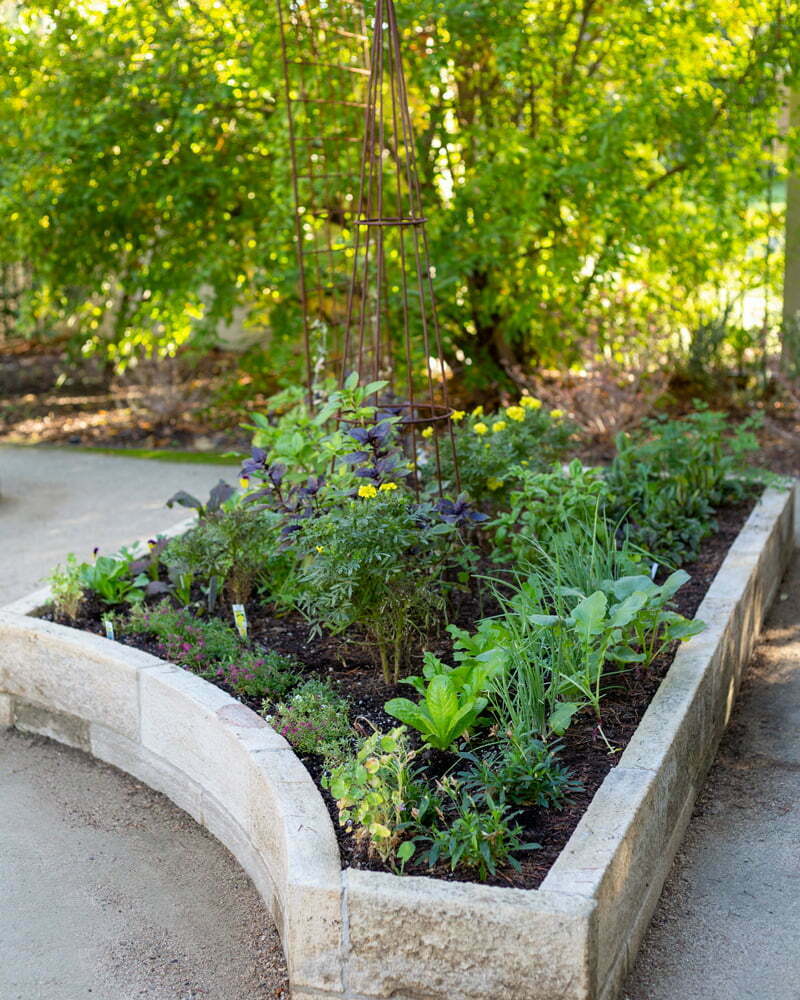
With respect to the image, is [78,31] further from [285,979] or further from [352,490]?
[285,979]

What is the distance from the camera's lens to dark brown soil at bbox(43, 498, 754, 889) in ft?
8.34

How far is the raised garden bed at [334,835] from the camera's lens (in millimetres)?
2264

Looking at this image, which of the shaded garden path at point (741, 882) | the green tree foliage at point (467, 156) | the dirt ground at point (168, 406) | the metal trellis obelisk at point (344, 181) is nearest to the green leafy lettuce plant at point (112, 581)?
the metal trellis obelisk at point (344, 181)

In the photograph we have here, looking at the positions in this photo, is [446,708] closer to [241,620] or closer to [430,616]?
[430,616]

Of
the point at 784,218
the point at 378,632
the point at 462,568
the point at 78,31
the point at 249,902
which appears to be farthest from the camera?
the point at 784,218

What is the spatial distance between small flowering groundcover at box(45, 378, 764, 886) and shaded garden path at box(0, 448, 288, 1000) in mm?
397

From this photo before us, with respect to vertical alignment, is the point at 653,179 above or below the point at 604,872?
above

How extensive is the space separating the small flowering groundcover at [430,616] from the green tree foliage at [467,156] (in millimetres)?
2235

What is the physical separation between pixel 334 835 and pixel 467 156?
5470 millimetres

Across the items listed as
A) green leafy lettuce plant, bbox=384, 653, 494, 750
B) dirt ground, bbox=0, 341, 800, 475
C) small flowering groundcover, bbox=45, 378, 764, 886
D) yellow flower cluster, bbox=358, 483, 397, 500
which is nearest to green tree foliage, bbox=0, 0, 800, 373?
dirt ground, bbox=0, 341, 800, 475

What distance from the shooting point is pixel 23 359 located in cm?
1073

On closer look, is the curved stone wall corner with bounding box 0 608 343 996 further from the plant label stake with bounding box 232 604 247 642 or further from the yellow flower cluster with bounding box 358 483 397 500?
the yellow flower cluster with bounding box 358 483 397 500

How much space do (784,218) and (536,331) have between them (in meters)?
1.90

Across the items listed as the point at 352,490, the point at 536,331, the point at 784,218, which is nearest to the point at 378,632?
the point at 352,490
